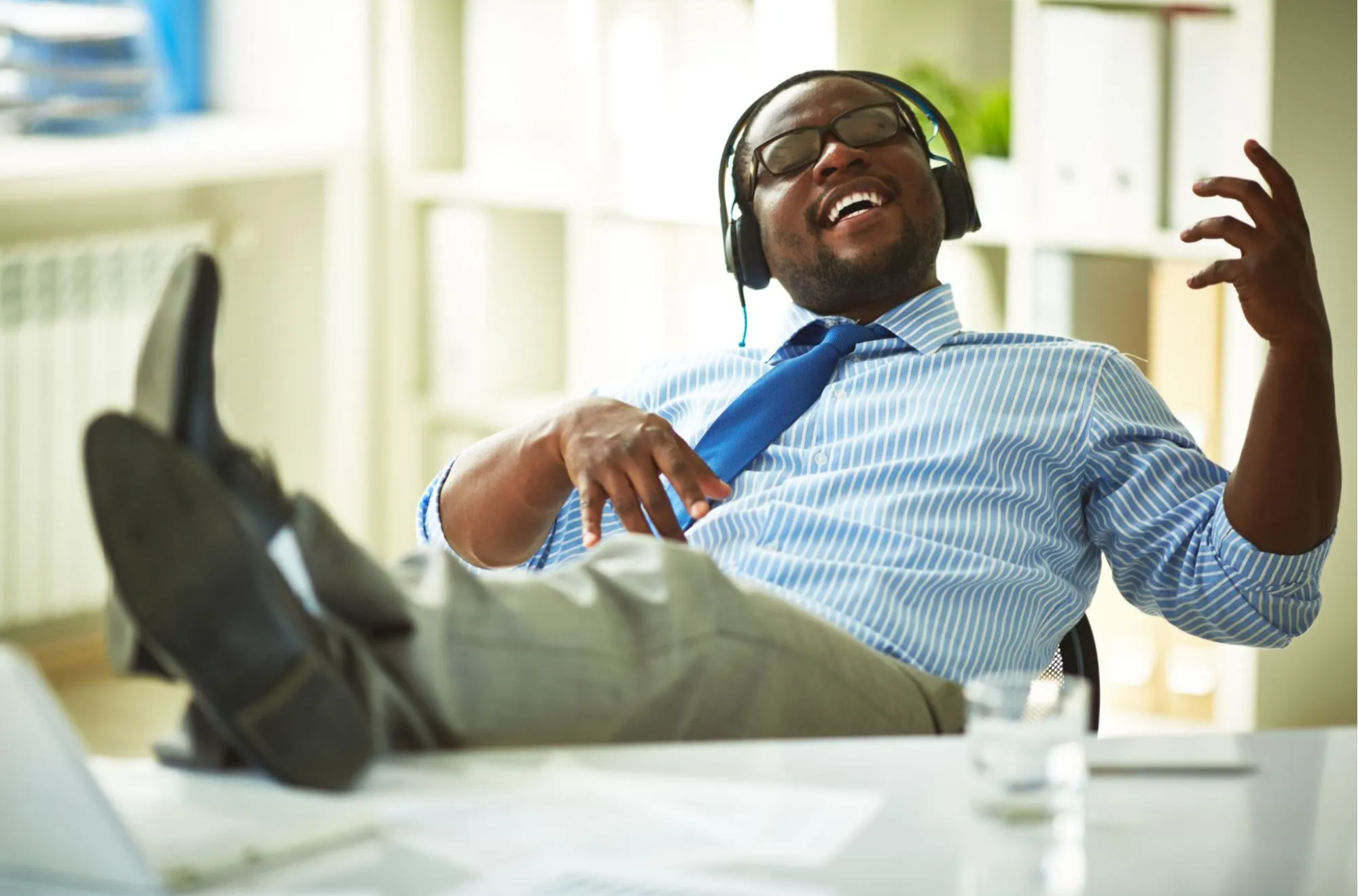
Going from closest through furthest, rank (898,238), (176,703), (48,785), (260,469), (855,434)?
1. (48,785)
2. (260,469)
3. (855,434)
4. (898,238)
5. (176,703)

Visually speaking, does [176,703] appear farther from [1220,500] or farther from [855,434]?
[1220,500]

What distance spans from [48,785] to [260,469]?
192 millimetres

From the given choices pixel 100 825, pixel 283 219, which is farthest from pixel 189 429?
pixel 283 219

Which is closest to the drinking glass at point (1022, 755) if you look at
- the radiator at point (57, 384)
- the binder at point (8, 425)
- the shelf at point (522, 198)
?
the shelf at point (522, 198)

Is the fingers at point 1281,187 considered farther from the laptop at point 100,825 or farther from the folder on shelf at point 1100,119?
the folder on shelf at point 1100,119

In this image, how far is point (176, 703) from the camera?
3023 millimetres

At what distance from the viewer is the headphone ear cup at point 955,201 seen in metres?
1.76

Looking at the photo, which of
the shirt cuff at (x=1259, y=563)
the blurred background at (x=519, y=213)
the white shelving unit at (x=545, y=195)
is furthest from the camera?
the white shelving unit at (x=545, y=195)

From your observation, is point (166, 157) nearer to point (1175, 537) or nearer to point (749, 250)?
point (749, 250)

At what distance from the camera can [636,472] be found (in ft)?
4.59

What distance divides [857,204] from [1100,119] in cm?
92

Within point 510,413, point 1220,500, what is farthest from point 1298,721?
point 510,413

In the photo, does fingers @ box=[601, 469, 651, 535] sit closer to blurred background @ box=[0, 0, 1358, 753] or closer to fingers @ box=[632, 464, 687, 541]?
fingers @ box=[632, 464, 687, 541]

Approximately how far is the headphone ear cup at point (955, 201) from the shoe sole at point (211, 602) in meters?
1.11
